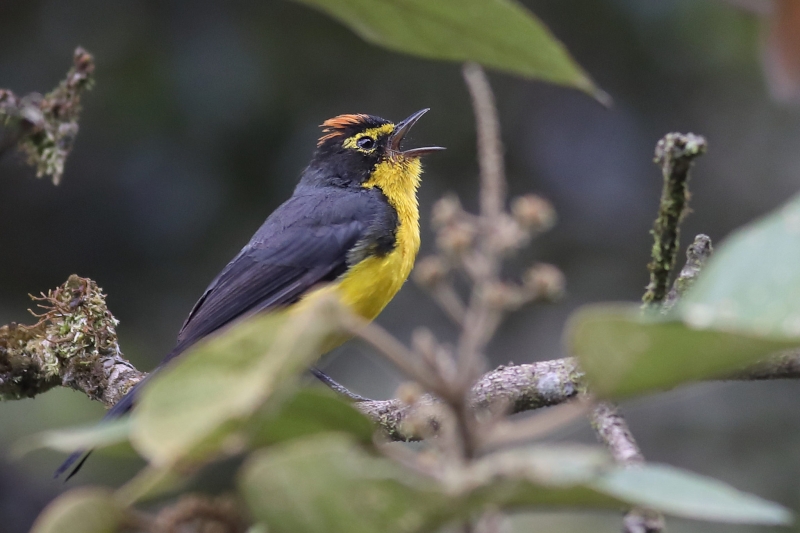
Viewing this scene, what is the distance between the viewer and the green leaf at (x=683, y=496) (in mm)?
830

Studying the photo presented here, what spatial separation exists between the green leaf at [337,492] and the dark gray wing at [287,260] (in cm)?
308

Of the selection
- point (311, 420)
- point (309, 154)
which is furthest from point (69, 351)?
point (311, 420)

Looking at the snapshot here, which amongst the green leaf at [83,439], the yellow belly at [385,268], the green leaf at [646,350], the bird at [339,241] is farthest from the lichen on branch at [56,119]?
the green leaf at [646,350]

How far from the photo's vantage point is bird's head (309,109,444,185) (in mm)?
5012

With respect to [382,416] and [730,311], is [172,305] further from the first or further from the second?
[730,311]

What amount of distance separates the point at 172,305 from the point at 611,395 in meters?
5.35

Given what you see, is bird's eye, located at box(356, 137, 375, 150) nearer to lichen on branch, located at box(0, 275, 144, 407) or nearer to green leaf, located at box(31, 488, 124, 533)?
lichen on branch, located at box(0, 275, 144, 407)

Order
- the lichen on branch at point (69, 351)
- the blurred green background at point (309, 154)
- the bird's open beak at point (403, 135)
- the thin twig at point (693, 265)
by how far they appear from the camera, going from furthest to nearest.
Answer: the blurred green background at point (309, 154) → the bird's open beak at point (403, 135) → the lichen on branch at point (69, 351) → the thin twig at point (693, 265)

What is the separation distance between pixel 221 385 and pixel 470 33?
0.68 metres

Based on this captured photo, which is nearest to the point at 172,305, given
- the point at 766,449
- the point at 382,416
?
the point at 382,416

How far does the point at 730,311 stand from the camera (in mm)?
988

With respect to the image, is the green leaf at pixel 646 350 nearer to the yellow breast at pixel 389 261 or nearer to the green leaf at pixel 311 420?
the green leaf at pixel 311 420

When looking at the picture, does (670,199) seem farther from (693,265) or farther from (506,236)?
(506,236)

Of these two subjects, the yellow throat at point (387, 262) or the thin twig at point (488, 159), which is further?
the yellow throat at point (387, 262)
